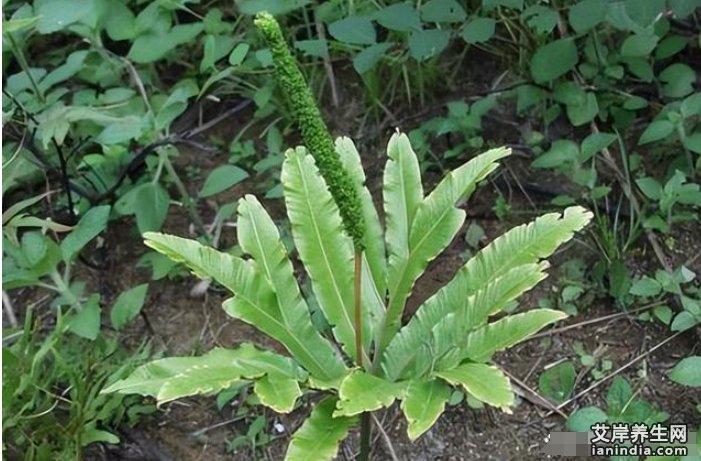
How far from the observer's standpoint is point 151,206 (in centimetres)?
196

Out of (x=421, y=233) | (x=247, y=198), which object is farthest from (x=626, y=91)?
(x=247, y=198)

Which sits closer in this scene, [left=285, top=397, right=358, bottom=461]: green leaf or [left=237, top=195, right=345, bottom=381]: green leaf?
[left=285, top=397, right=358, bottom=461]: green leaf

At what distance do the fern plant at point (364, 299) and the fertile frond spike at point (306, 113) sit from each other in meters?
0.24

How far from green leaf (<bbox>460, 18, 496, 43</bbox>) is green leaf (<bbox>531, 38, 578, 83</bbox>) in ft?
0.45

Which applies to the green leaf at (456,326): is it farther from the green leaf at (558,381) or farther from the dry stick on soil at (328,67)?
the dry stick on soil at (328,67)

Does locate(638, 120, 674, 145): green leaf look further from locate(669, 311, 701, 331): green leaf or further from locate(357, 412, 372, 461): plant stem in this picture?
locate(357, 412, 372, 461): plant stem

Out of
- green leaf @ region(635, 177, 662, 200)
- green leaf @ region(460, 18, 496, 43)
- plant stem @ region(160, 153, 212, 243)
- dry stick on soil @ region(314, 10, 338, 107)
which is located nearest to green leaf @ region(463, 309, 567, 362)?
green leaf @ region(635, 177, 662, 200)

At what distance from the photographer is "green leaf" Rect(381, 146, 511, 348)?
4.96 ft

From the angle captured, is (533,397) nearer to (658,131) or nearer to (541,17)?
(658,131)

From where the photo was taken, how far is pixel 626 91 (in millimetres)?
2133

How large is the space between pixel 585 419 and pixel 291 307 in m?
0.48

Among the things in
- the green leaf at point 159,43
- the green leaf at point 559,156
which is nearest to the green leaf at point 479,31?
the green leaf at point 559,156

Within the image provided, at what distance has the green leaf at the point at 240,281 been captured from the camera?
1.45 m

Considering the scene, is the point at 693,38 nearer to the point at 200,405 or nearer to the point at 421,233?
the point at 421,233
